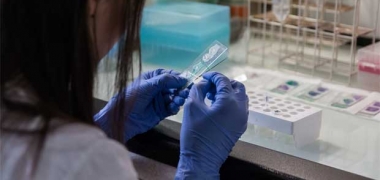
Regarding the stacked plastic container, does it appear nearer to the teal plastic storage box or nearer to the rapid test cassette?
the rapid test cassette

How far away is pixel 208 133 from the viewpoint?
0.87 m

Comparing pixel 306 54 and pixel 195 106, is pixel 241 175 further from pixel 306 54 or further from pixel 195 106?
pixel 306 54

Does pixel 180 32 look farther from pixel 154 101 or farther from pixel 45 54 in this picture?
pixel 45 54

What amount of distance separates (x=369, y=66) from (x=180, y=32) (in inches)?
15.7

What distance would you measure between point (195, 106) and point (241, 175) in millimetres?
126

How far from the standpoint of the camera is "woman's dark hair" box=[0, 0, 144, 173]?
1.99 ft

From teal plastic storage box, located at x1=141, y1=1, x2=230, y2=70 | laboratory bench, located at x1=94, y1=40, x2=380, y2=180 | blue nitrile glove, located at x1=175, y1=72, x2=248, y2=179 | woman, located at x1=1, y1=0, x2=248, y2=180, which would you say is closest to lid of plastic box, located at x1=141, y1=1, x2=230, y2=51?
teal plastic storage box, located at x1=141, y1=1, x2=230, y2=70

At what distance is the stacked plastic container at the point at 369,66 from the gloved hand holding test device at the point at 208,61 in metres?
0.33

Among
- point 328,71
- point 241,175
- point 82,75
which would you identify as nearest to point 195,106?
point 241,175

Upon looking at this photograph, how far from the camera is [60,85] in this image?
2.10 ft

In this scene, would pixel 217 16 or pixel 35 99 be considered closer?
pixel 35 99

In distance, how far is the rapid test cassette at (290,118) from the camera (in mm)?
945

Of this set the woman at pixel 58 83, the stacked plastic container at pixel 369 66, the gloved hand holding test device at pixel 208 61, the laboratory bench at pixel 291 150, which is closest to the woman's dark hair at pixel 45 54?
the woman at pixel 58 83

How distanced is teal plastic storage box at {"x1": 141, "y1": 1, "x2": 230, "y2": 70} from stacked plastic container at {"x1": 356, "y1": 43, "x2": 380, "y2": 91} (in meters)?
0.32
